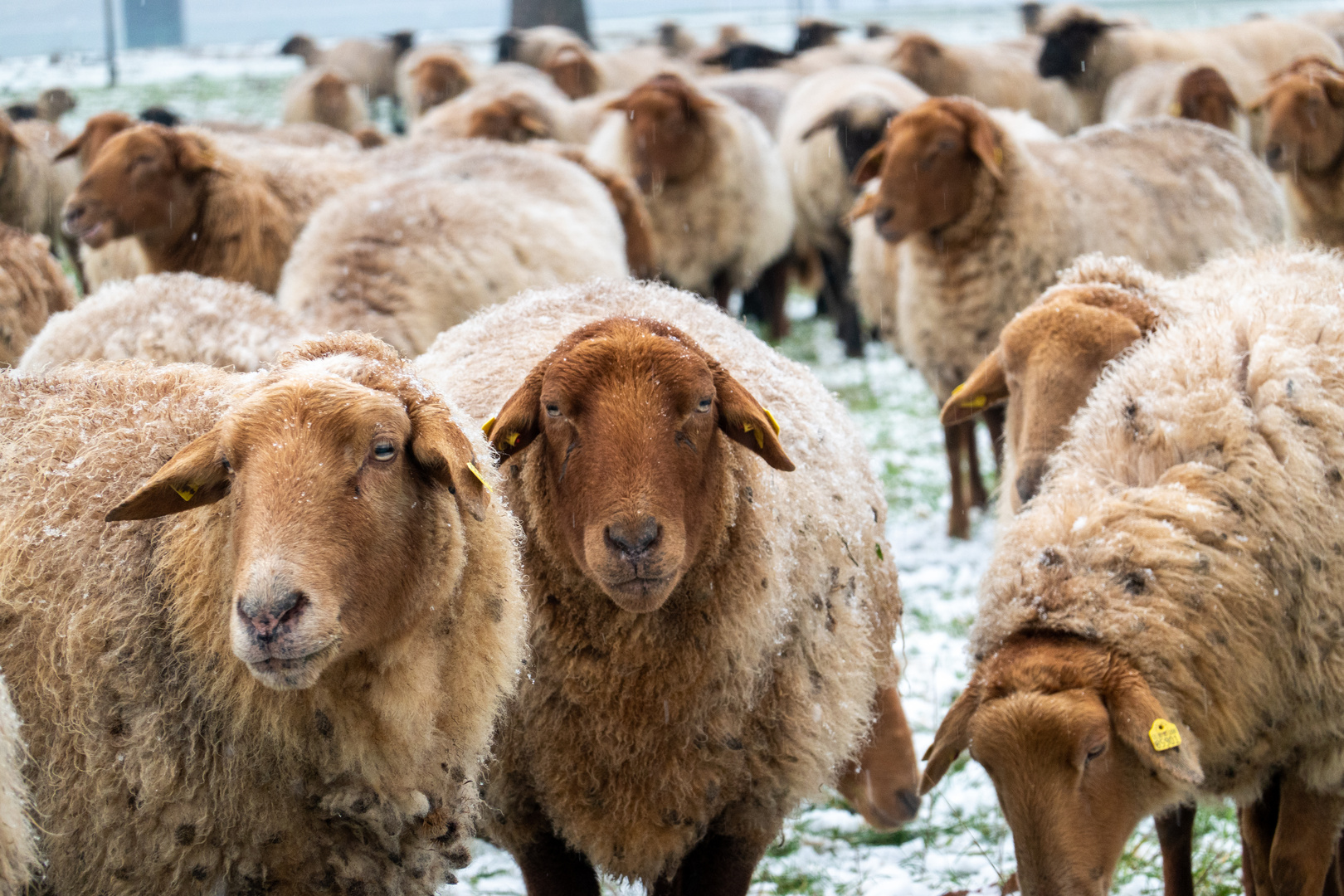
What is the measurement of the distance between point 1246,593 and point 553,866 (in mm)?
1823

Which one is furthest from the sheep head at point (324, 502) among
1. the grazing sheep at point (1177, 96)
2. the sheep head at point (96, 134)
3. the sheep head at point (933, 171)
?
the grazing sheep at point (1177, 96)

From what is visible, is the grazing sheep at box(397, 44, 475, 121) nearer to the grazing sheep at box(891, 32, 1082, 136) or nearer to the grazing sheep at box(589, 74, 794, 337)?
the grazing sheep at box(589, 74, 794, 337)

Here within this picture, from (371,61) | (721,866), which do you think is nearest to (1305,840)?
(721,866)

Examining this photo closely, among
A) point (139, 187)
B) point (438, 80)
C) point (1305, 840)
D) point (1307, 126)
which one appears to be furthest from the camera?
point (438, 80)

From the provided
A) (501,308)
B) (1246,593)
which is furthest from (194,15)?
(1246,593)

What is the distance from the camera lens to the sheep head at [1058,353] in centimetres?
392

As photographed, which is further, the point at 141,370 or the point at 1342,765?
the point at 141,370

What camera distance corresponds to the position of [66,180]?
33.9ft

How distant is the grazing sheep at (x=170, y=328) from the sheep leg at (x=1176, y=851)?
301 centimetres

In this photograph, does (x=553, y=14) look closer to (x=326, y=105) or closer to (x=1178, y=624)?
(x=326, y=105)

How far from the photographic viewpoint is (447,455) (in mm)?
2408

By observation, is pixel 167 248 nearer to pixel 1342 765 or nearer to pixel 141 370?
pixel 141 370

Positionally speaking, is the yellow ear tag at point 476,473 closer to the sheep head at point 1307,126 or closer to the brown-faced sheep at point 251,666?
the brown-faced sheep at point 251,666

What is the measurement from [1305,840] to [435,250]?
4.21m
